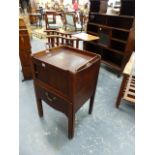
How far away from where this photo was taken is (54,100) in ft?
4.29

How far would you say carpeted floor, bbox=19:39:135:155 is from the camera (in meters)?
1.38

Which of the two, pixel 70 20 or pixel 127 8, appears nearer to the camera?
pixel 127 8

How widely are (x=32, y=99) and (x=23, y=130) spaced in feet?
1.82

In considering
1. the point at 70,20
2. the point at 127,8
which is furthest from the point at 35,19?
the point at 127,8

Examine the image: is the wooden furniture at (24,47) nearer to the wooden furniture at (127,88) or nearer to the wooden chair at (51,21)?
the wooden furniture at (127,88)

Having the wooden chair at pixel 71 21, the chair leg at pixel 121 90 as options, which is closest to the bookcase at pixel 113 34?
the chair leg at pixel 121 90

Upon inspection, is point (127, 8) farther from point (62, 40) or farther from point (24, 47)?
point (24, 47)

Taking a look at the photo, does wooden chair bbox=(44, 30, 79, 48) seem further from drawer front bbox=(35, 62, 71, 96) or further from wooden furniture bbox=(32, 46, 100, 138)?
drawer front bbox=(35, 62, 71, 96)

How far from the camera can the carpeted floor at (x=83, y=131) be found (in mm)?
1383

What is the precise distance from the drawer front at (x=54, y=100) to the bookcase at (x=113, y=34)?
171cm

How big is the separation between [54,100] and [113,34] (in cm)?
204
